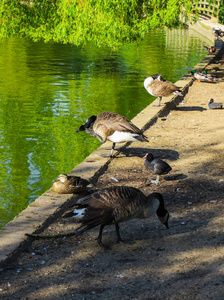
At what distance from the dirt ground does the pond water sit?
7.85ft

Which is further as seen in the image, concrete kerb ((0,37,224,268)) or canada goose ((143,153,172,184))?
canada goose ((143,153,172,184))

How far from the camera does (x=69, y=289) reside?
450 centimetres

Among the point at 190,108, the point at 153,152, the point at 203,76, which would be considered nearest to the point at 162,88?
the point at 190,108

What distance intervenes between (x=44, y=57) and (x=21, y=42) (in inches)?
266

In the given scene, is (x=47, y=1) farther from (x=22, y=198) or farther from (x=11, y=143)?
(x=22, y=198)

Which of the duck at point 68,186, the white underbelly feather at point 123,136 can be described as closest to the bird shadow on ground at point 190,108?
the white underbelly feather at point 123,136

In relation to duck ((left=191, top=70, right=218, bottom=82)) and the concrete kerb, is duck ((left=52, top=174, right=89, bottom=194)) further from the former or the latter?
duck ((left=191, top=70, right=218, bottom=82))

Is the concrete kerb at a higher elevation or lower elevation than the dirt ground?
higher

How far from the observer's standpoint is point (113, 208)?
5.04 metres

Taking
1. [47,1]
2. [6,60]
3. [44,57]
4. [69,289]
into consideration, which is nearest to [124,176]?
[69,289]

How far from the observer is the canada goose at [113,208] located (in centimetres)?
492

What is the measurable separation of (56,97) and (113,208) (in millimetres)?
12192

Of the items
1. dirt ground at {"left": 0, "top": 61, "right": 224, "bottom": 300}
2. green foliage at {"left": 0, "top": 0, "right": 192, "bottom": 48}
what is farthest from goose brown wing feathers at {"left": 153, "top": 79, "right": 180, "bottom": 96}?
dirt ground at {"left": 0, "top": 61, "right": 224, "bottom": 300}

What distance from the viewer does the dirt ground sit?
4457 millimetres
